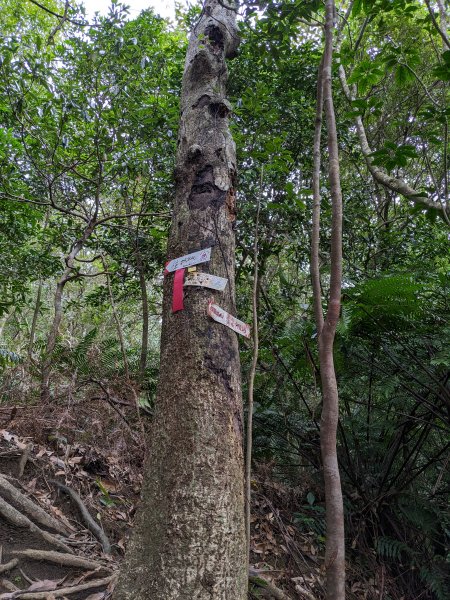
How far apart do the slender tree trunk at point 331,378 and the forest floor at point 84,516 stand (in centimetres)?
114

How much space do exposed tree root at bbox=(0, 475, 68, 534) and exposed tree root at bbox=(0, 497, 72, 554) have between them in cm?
10

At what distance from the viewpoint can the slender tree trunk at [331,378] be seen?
1.61 meters

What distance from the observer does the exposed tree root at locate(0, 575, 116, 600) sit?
78.0 inches

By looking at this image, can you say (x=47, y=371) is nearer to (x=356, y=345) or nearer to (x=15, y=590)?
(x=15, y=590)

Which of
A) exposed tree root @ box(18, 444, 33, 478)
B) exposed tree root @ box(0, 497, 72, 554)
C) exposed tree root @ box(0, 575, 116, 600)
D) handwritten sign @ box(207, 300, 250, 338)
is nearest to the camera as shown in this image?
exposed tree root @ box(0, 575, 116, 600)

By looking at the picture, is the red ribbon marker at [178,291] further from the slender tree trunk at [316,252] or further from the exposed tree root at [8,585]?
the exposed tree root at [8,585]

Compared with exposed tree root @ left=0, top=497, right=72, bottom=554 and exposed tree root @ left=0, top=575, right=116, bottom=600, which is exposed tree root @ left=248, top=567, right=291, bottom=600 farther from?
exposed tree root @ left=0, top=497, right=72, bottom=554

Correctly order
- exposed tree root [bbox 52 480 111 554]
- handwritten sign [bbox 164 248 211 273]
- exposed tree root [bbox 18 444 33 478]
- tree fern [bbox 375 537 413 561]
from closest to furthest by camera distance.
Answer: handwritten sign [bbox 164 248 211 273]
exposed tree root [bbox 52 480 111 554]
exposed tree root [bbox 18 444 33 478]
tree fern [bbox 375 537 413 561]

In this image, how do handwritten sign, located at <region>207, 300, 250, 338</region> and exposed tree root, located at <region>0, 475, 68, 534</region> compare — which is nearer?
handwritten sign, located at <region>207, 300, 250, 338</region>

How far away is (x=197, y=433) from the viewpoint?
186cm

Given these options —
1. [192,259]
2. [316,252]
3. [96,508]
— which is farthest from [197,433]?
[96,508]

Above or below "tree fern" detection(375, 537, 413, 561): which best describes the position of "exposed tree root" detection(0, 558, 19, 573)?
above

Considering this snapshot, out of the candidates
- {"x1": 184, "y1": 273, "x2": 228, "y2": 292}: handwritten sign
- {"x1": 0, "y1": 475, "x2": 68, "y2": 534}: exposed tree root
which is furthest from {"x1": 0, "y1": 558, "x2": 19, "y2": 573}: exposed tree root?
{"x1": 184, "y1": 273, "x2": 228, "y2": 292}: handwritten sign

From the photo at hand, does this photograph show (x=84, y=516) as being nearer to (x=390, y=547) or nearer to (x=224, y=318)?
(x=224, y=318)
